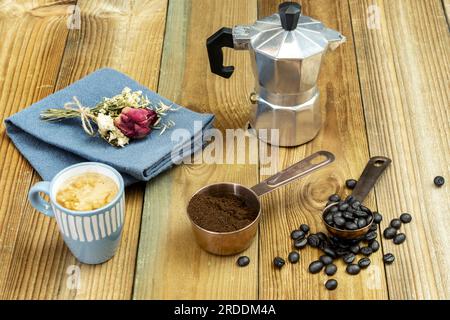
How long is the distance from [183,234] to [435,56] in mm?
863

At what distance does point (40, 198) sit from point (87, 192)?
9cm

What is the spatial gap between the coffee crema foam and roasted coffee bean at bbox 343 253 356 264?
44 cm

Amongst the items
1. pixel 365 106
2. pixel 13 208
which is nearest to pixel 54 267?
pixel 13 208

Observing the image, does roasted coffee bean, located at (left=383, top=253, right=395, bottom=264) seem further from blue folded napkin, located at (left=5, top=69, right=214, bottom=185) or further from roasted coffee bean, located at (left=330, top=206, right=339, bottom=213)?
blue folded napkin, located at (left=5, top=69, right=214, bottom=185)

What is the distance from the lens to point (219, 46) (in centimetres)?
171

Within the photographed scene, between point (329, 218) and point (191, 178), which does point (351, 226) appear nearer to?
point (329, 218)

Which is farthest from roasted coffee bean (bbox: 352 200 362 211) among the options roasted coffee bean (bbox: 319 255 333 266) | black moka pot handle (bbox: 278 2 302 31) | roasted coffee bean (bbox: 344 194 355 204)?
black moka pot handle (bbox: 278 2 302 31)

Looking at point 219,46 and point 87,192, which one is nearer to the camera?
point 87,192

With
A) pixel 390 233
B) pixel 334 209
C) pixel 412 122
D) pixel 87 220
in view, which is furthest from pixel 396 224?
pixel 87 220

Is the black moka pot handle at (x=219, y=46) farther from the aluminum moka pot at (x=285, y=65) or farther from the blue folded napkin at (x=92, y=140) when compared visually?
the blue folded napkin at (x=92, y=140)

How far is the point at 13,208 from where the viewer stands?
1.60 metres

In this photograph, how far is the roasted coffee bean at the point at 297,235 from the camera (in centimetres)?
152

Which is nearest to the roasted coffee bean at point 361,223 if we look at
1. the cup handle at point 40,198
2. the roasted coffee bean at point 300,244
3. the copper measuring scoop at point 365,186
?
the copper measuring scoop at point 365,186
